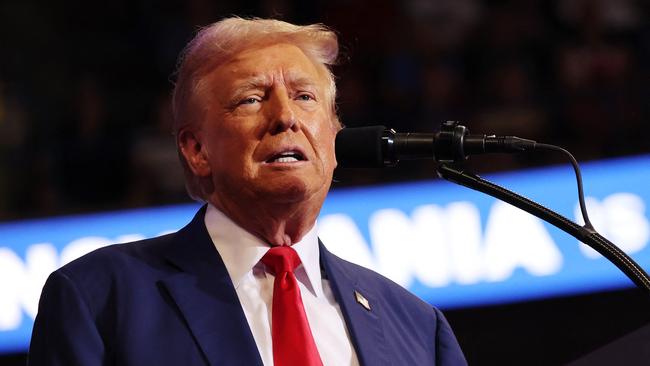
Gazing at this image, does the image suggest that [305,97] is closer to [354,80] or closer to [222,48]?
[222,48]

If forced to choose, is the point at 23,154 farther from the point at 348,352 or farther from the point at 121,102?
the point at 348,352

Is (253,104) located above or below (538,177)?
above

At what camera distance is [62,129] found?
6113mm

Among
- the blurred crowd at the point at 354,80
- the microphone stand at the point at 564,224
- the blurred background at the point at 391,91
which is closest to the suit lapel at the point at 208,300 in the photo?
the microphone stand at the point at 564,224

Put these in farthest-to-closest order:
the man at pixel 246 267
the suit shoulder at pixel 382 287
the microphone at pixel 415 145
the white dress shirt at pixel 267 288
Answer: the suit shoulder at pixel 382 287 → the white dress shirt at pixel 267 288 → the man at pixel 246 267 → the microphone at pixel 415 145

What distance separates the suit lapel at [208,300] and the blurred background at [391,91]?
2.16m

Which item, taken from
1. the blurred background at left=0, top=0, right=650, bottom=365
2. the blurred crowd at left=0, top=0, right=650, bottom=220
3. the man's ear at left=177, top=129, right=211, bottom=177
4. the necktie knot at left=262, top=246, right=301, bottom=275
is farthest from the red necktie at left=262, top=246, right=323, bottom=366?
the blurred crowd at left=0, top=0, right=650, bottom=220

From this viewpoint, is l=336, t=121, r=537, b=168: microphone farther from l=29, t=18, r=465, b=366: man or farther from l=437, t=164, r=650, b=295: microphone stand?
l=29, t=18, r=465, b=366: man

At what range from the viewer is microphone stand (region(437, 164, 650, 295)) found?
6.25 ft

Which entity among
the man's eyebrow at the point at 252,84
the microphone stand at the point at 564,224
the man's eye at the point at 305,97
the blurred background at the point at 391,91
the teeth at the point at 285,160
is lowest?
the blurred background at the point at 391,91

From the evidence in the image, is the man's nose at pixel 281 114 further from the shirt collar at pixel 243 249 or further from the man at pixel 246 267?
the shirt collar at pixel 243 249

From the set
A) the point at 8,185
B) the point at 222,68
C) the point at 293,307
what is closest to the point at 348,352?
the point at 293,307

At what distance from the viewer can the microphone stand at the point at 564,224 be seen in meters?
1.91

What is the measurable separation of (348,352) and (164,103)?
388cm
